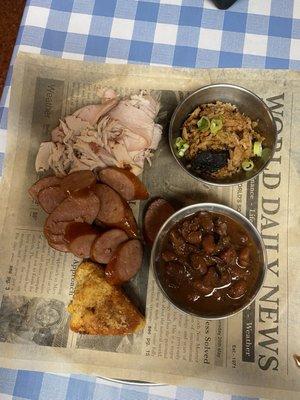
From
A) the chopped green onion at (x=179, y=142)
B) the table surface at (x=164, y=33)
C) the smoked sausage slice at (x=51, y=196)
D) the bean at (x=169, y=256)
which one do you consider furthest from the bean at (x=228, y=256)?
the table surface at (x=164, y=33)

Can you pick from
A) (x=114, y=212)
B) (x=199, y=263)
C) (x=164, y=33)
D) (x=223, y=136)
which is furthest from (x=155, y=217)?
(x=164, y=33)

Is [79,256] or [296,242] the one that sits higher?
[296,242]

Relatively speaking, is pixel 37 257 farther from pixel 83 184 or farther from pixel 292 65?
pixel 292 65

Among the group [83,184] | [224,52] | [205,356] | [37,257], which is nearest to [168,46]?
[224,52]

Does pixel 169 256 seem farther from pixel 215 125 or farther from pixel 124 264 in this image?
pixel 215 125

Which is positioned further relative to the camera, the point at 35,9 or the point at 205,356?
the point at 35,9

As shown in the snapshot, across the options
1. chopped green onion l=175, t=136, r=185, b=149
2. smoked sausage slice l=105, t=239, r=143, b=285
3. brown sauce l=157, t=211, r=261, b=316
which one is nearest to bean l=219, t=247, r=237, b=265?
brown sauce l=157, t=211, r=261, b=316

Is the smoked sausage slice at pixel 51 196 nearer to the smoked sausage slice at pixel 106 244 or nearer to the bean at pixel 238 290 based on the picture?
the smoked sausage slice at pixel 106 244

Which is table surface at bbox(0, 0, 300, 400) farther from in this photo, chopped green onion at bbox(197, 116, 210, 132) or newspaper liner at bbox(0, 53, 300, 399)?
chopped green onion at bbox(197, 116, 210, 132)
